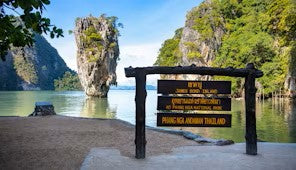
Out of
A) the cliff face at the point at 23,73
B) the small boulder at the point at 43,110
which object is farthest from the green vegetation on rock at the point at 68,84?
the small boulder at the point at 43,110

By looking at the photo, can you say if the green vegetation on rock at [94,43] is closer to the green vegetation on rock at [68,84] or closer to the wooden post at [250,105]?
the wooden post at [250,105]

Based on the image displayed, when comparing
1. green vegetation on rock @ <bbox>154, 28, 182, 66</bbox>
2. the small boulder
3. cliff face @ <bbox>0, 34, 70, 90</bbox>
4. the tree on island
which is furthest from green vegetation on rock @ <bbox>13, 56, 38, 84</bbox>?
the tree on island

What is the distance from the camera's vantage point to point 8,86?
14138 centimetres

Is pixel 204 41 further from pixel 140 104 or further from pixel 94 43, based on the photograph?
pixel 140 104

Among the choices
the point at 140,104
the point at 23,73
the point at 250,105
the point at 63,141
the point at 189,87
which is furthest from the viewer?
the point at 23,73

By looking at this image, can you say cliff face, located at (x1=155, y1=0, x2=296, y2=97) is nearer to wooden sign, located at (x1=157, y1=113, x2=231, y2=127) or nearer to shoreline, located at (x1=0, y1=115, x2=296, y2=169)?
shoreline, located at (x1=0, y1=115, x2=296, y2=169)

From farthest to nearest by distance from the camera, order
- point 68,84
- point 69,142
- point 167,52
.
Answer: point 68,84 < point 167,52 < point 69,142

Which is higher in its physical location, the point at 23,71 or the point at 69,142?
the point at 23,71

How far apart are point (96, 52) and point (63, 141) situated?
5470 centimetres

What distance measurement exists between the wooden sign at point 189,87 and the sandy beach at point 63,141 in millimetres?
1641

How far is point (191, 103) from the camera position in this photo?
8.09 m

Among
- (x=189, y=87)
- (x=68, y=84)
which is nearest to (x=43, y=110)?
(x=189, y=87)

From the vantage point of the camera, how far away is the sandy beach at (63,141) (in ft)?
24.9

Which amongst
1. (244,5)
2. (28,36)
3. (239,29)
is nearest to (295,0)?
(28,36)
